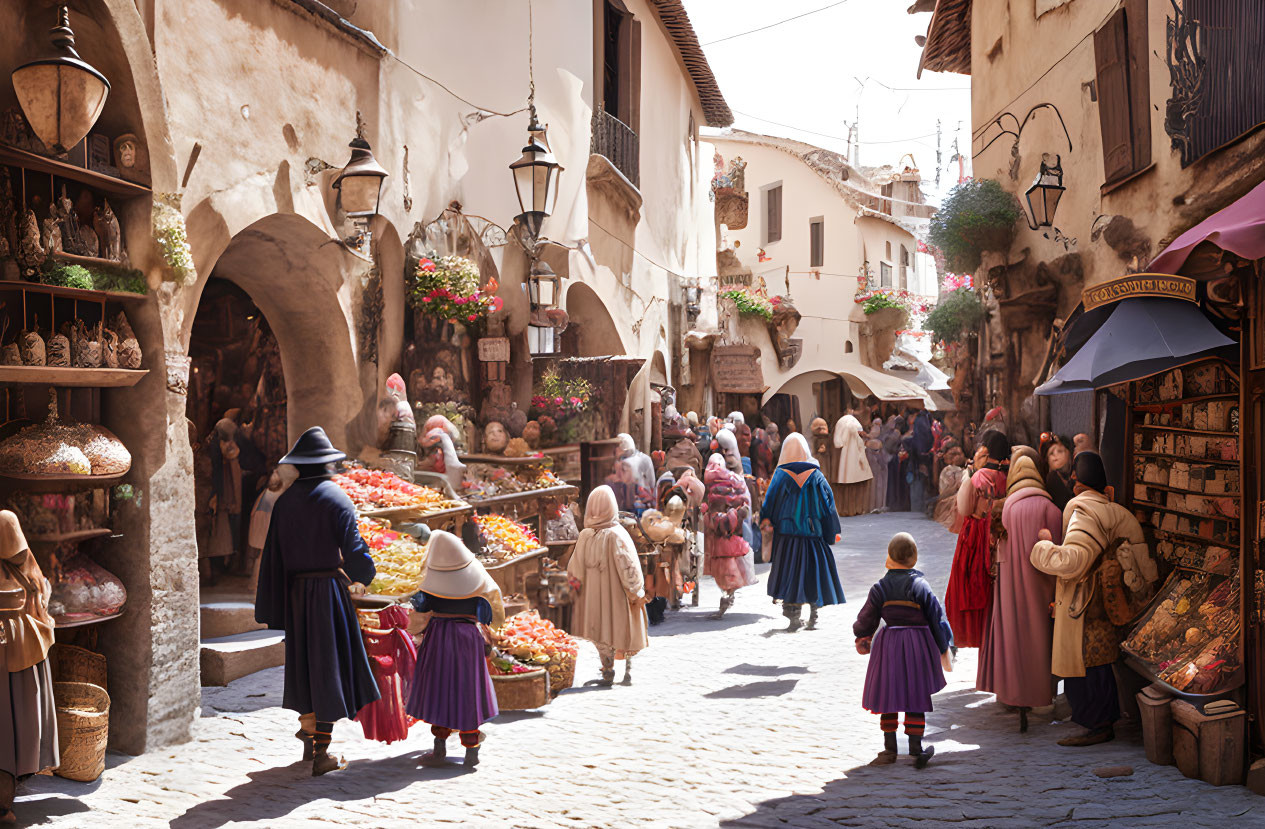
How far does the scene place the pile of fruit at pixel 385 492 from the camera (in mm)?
8578

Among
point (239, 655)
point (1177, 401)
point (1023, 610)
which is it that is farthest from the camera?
point (239, 655)

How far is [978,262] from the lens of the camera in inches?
473

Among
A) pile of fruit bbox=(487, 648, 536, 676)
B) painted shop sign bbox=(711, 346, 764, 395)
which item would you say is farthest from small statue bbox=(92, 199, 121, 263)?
painted shop sign bbox=(711, 346, 764, 395)

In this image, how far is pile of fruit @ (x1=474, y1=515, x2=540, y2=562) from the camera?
965 centimetres

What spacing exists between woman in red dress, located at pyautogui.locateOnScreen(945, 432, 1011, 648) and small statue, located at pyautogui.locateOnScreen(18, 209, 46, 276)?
636cm

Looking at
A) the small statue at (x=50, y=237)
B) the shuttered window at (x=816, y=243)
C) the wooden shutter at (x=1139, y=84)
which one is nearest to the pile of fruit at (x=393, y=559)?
the small statue at (x=50, y=237)

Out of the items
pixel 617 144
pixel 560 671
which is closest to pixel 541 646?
pixel 560 671

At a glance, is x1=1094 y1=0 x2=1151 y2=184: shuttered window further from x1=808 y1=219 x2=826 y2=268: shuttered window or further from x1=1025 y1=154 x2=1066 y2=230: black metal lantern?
x1=808 y1=219 x2=826 y2=268: shuttered window

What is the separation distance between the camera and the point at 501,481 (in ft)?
36.4

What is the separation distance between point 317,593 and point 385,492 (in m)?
2.85

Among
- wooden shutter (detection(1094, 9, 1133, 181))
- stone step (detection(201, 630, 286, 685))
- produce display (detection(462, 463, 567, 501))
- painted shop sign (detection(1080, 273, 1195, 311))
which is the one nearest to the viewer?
painted shop sign (detection(1080, 273, 1195, 311))

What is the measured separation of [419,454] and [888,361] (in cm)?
2130

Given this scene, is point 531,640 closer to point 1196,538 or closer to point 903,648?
point 903,648

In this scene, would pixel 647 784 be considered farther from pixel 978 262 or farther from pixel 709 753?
pixel 978 262
